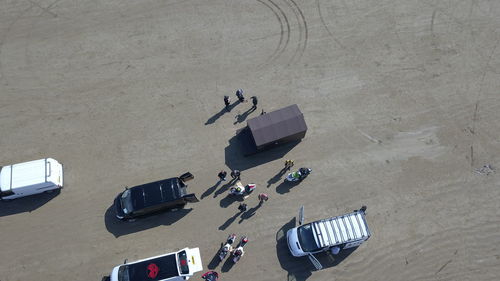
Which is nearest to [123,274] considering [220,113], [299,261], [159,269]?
[159,269]

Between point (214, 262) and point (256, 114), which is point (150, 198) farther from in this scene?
point (256, 114)

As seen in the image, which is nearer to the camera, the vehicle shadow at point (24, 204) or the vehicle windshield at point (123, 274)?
the vehicle windshield at point (123, 274)

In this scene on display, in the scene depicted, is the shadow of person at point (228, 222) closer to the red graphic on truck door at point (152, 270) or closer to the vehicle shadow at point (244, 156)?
the vehicle shadow at point (244, 156)

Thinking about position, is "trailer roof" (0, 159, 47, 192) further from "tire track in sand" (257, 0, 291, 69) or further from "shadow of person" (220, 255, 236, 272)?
"tire track in sand" (257, 0, 291, 69)

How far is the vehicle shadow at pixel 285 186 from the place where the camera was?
71.9ft

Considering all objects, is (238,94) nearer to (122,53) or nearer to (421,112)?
(122,53)

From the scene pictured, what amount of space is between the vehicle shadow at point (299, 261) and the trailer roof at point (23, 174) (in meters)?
A: 14.4

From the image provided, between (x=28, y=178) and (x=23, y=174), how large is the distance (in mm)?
450

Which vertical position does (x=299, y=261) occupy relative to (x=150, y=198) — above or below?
below

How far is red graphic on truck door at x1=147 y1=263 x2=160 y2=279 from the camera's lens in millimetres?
18203

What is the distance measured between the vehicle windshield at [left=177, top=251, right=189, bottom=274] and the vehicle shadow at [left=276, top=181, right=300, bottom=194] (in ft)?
22.6

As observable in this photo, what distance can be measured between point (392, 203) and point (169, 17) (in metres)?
21.0

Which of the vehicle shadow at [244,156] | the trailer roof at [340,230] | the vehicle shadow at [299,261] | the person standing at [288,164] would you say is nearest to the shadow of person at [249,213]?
the vehicle shadow at [299,261]

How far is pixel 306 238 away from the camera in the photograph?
1977 centimetres
